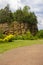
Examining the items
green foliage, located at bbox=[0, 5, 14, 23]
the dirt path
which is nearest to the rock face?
green foliage, located at bbox=[0, 5, 14, 23]

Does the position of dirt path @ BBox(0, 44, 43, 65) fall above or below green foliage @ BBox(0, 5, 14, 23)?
below

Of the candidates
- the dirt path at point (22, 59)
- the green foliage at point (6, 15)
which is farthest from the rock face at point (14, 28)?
the dirt path at point (22, 59)

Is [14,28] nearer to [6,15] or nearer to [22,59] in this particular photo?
[6,15]

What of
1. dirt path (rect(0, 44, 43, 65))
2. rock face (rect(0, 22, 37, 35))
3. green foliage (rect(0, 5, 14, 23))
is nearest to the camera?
dirt path (rect(0, 44, 43, 65))

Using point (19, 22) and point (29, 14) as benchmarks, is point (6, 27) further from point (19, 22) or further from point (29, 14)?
point (29, 14)

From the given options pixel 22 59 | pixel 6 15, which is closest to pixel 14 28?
pixel 6 15

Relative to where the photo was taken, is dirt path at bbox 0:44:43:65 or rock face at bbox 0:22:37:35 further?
rock face at bbox 0:22:37:35

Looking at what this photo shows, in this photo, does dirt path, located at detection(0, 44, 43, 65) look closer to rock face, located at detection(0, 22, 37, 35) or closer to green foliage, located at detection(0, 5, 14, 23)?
rock face, located at detection(0, 22, 37, 35)

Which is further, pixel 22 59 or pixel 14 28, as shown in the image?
pixel 14 28

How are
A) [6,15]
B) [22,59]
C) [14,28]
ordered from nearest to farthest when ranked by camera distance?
1. [22,59]
2. [14,28]
3. [6,15]

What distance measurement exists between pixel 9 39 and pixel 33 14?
14.0 meters

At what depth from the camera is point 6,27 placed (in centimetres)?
3753

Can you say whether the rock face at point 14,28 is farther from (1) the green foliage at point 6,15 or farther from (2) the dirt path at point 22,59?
(2) the dirt path at point 22,59

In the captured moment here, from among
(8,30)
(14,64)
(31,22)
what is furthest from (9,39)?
(14,64)
